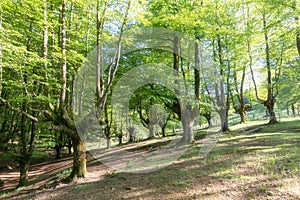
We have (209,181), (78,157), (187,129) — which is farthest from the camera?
(187,129)

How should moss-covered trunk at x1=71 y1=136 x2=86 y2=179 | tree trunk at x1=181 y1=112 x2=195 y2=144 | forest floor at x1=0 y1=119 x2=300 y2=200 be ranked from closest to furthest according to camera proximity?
forest floor at x1=0 y1=119 x2=300 y2=200, moss-covered trunk at x1=71 y1=136 x2=86 y2=179, tree trunk at x1=181 y1=112 x2=195 y2=144

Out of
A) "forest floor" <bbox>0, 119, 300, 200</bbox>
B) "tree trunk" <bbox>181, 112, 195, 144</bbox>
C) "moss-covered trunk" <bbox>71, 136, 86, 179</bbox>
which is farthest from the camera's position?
"tree trunk" <bbox>181, 112, 195, 144</bbox>

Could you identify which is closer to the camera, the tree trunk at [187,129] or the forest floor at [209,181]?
the forest floor at [209,181]

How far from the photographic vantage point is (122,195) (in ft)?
14.8

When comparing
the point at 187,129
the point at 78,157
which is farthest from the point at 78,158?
the point at 187,129

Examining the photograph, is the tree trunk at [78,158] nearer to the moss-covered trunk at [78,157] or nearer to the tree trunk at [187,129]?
the moss-covered trunk at [78,157]

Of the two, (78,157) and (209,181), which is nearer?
(209,181)

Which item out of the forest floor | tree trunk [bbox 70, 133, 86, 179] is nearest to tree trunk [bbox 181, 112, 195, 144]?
the forest floor

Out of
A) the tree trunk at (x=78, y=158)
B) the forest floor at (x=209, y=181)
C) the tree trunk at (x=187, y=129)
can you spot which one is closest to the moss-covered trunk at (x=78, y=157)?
the tree trunk at (x=78, y=158)

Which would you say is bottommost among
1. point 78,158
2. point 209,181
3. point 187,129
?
point 209,181

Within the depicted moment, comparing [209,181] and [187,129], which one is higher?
[187,129]

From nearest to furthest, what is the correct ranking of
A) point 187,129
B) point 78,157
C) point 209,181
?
point 209,181, point 78,157, point 187,129

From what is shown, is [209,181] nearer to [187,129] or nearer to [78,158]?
[78,158]

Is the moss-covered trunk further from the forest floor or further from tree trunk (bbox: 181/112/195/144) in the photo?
tree trunk (bbox: 181/112/195/144)
